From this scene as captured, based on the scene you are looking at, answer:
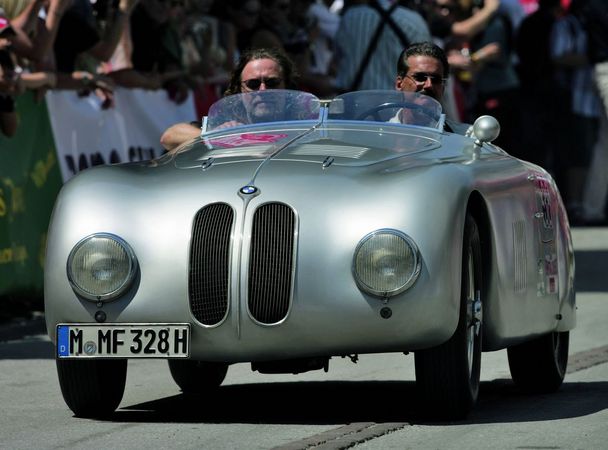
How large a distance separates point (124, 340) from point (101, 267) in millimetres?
293

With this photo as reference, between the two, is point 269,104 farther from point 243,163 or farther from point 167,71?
point 167,71

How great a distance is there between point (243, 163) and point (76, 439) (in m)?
1.26

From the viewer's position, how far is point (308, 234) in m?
6.69

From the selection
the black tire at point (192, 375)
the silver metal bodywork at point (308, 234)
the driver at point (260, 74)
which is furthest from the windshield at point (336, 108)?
the black tire at point (192, 375)

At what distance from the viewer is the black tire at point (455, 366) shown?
269 inches

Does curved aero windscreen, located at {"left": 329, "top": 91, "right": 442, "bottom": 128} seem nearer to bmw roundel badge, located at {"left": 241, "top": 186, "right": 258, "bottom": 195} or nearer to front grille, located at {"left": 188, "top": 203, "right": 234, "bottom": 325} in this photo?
bmw roundel badge, located at {"left": 241, "top": 186, "right": 258, "bottom": 195}

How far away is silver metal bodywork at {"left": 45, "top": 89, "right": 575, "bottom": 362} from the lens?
6648mm

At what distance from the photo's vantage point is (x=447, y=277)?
Result: 6.69m

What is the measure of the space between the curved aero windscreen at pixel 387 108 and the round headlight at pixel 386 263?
1551 mm

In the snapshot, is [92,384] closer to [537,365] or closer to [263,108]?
[263,108]

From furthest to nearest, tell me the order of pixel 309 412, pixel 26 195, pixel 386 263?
pixel 26 195 < pixel 309 412 < pixel 386 263

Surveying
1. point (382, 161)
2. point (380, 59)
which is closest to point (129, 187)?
point (382, 161)

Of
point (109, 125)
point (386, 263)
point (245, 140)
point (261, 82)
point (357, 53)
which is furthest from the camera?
point (357, 53)

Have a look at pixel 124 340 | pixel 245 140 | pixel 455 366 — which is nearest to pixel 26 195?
pixel 245 140
